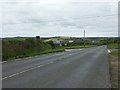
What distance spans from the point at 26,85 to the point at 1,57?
2274 cm

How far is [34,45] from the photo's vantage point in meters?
57.2

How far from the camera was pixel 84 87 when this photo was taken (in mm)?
12109

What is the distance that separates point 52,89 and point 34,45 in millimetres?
46111

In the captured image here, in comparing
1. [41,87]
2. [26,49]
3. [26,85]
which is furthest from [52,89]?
[26,49]

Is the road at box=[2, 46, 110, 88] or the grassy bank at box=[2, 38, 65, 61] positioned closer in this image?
the road at box=[2, 46, 110, 88]

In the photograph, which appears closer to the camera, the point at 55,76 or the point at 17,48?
the point at 55,76

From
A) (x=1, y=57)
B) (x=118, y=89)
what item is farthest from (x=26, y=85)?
(x=1, y=57)

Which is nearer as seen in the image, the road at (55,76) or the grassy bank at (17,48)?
the road at (55,76)

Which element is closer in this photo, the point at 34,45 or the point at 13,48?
the point at 13,48

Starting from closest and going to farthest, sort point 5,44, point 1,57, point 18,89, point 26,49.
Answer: point 18,89 < point 1,57 < point 5,44 < point 26,49

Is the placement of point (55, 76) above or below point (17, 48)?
above

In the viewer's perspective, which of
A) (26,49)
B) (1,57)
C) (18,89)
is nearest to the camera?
(18,89)

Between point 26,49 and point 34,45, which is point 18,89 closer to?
point 26,49

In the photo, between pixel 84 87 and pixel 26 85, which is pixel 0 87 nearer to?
pixel 26 85
